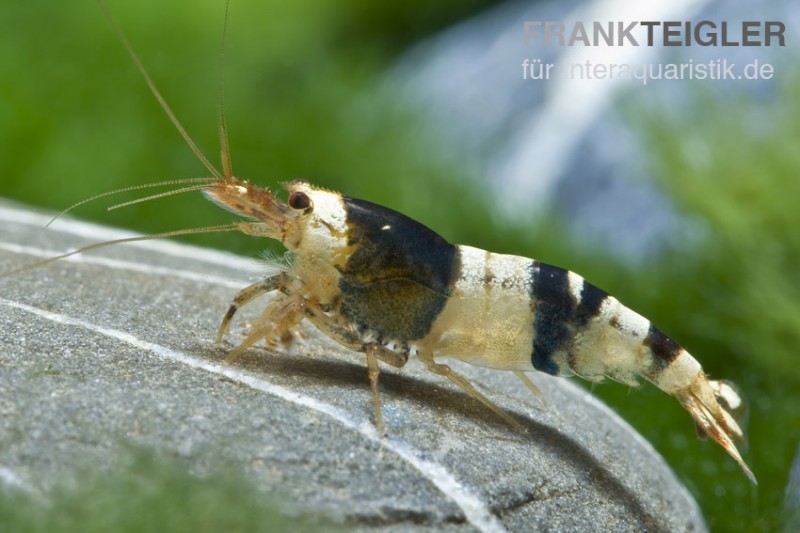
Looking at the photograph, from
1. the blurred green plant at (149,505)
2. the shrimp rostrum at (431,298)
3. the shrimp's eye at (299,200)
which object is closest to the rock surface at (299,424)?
the blurred green plant at (149,505)

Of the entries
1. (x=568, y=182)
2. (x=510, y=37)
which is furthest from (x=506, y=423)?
(x=510, y=37)

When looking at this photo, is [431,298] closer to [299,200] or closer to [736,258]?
[299,200]

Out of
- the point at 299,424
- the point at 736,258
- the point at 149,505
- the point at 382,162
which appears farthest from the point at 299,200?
the point at 736,258

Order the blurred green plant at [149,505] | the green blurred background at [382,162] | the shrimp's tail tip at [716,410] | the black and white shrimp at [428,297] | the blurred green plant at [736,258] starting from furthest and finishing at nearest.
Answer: the green blurred background at [382,162]
the blurred green plant at [736,258]
the shrimp's tail tip at [716,410]
the black and white shrimp at [428,297]
the blurred green plant at [149,505]

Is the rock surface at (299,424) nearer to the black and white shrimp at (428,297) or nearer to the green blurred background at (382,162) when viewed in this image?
the black and white shrimp at (428,297)

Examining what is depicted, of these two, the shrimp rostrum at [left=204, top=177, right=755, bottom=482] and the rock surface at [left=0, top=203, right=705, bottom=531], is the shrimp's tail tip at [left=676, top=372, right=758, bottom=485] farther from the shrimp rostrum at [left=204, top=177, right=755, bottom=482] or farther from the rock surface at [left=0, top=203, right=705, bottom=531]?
the rock surface at [left=0, top=203, right=705, bottom=531]
